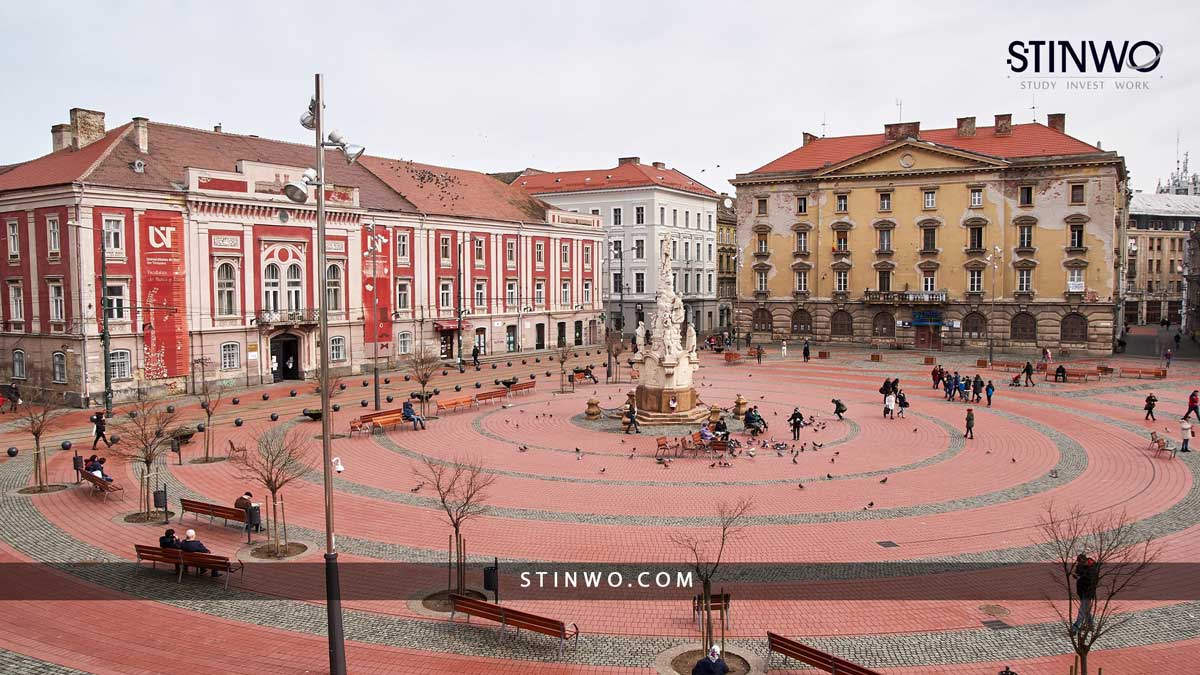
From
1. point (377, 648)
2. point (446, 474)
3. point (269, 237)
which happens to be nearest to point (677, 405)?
point (446, 474)

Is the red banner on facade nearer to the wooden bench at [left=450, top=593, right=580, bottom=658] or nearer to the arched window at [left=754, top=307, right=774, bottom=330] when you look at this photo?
the wooden bench at [left=450, top=593, right=580, bottom=658]

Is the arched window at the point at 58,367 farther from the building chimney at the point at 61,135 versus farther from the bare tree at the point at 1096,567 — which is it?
the bare tree at the point at 1096,567

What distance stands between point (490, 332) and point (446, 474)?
3736 centimetres

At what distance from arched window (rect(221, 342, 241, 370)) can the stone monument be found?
74.5 feet

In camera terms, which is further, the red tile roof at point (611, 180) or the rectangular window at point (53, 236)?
the red tile roof at point (611, 180)

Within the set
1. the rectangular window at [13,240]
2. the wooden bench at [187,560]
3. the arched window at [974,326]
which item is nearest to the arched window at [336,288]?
the rectangular window at [13,240]

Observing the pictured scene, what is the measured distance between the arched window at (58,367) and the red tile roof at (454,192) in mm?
24167

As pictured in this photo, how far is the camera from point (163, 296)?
132ft

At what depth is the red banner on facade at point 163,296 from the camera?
39500 millimetres

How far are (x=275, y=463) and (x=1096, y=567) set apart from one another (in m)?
16.6

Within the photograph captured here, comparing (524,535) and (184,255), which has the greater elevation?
(184,255)

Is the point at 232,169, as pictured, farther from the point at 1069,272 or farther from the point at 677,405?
the point at 1069,272

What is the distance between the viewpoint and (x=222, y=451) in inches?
1108

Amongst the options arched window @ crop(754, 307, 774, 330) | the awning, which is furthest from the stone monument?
arched window @ crop(754, 307, 774, 330)
